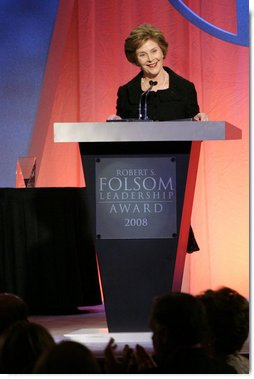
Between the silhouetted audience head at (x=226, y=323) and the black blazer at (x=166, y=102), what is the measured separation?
163cm

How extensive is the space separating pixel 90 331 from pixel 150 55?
4.08 feet

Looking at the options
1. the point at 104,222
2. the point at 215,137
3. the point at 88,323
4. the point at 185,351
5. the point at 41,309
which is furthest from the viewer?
the point at 41,309

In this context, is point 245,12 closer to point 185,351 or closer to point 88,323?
point 88,323

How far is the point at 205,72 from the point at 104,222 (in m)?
2.80

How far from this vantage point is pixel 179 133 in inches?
137

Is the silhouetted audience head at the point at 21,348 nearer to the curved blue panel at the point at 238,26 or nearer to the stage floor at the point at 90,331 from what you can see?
the stage floor at the point at 90,331

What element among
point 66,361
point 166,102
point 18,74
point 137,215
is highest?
point 18,74

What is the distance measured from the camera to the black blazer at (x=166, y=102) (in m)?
4.07

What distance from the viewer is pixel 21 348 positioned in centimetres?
216

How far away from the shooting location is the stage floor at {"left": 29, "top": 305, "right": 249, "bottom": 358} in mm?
3531

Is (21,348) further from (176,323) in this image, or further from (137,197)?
(137,197)

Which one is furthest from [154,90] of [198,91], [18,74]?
[18,74]

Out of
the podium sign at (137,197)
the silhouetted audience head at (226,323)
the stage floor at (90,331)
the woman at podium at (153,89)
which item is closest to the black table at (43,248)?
the stage floor at (90,331)

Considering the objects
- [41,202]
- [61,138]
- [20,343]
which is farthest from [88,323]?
[20,343]
